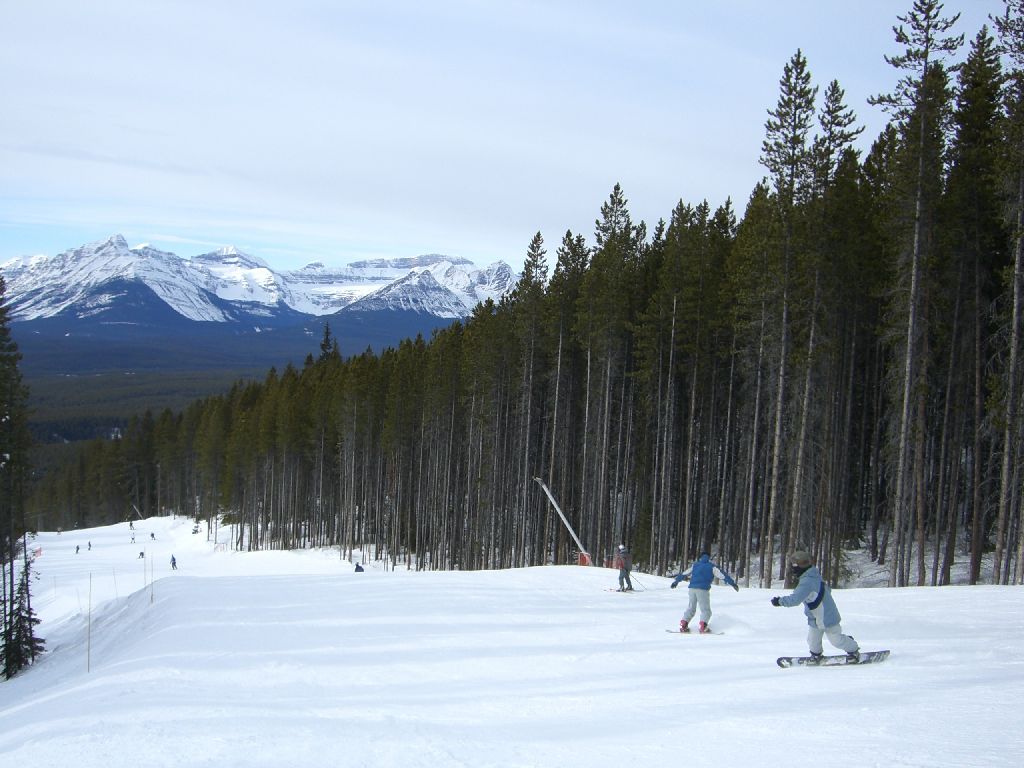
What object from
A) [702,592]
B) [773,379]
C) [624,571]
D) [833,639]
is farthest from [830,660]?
[773,379]

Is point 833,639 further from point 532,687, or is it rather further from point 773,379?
point 773,379

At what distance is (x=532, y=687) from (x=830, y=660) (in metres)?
4.44

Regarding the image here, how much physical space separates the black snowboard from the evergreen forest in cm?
985

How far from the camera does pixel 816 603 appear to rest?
11.7 meters

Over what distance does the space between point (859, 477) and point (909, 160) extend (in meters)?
12.8

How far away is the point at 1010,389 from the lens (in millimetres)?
19312

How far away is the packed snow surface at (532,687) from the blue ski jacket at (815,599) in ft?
2.37

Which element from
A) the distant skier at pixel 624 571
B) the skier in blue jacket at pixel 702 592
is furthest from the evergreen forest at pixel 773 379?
the skier in blue jacket at pixel 702 592

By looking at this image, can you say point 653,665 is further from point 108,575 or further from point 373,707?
point 108,575

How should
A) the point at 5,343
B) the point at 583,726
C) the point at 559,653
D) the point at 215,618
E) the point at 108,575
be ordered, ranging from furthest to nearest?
the point at 108,575 → the point at 5,343 → the point at 215,618 → the point at 559,653 → the point at 583,726

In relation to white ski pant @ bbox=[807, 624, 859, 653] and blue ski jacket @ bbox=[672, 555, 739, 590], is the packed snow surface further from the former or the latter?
blue ski jacket @ bbox=[672, 555, 739, 590]

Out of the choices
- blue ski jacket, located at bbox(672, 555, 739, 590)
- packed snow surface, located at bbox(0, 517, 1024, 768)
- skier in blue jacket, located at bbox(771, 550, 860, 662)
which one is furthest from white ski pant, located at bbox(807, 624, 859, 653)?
blue ski jacket, located at bbox(672, 555, 739, 590)

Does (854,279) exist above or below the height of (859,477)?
above

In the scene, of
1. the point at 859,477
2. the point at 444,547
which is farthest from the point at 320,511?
the point at 859,477
